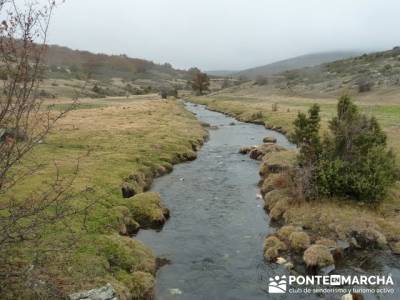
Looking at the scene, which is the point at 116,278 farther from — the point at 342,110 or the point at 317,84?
the point at 317,84

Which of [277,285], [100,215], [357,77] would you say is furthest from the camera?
[357,77]

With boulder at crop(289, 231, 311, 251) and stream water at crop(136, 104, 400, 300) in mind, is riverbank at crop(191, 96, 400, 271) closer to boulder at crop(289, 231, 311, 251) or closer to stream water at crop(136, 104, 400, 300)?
boulder at crop(289, 231, 311, 251)

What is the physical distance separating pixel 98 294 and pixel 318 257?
31.8 feet

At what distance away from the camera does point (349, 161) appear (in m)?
26.7

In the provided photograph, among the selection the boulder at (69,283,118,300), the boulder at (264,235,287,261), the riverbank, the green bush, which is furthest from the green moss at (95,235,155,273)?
the green bush

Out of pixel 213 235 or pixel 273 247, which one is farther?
pixel 213 235

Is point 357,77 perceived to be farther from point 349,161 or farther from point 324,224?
point 324,224

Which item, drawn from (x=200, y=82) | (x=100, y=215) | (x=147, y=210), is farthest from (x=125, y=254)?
(x=200, y=82)

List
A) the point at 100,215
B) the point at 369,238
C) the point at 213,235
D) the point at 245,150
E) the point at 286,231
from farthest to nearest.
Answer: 1. the point at 245,150
2. the point at 213,235
3. the point at 100,215
4. the point at 286,231
5. the point at 369,238

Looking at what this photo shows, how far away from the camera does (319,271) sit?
61.0ft

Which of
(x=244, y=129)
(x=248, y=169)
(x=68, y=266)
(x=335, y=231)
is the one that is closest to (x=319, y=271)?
(x=335, y=231)

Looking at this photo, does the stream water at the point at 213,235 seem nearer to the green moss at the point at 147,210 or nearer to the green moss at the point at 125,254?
the green moss at the point at 147,210

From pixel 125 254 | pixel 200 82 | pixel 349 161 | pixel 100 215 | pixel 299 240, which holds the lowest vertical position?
pixel 299 240

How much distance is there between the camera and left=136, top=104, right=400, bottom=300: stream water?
57.9ft
